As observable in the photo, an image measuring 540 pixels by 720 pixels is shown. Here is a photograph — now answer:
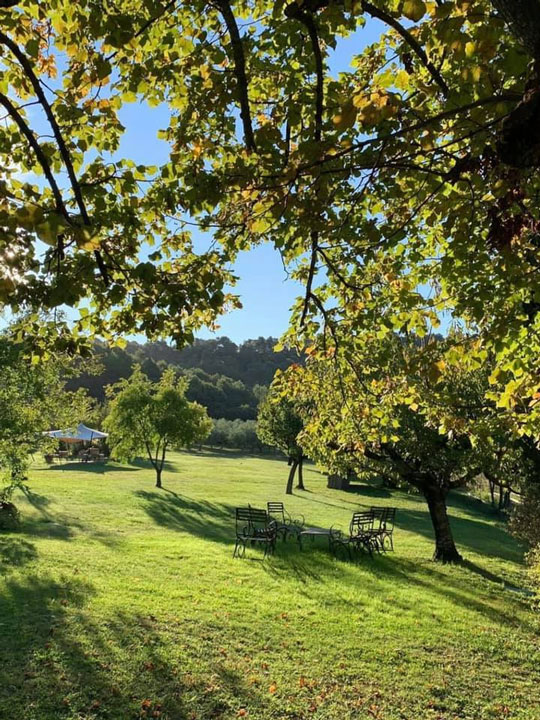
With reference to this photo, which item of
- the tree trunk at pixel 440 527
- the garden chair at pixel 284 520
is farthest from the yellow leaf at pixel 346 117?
the garden chair at pixel 284 520

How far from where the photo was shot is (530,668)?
662cm

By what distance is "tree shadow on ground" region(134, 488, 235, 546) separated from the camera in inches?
632

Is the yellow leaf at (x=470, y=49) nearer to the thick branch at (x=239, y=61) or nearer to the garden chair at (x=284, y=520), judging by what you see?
the thick branch at (x=239, y=61)

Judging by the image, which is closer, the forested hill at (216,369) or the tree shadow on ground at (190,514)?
the tree shadow on ground at (190,514)

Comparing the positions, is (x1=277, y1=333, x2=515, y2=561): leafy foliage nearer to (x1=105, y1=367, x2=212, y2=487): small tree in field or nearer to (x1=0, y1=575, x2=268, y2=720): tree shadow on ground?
(x1=0, y1=575, x2=268, y2=720): tree shadow on ground

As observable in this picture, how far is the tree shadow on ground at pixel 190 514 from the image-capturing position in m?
16.1

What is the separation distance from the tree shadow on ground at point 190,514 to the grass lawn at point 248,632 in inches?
42.9

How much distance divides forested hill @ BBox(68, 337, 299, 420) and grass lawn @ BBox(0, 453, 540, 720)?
52655 mm

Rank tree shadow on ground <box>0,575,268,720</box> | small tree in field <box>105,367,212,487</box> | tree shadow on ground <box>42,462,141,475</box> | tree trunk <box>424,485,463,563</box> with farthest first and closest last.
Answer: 1. tree shadow on ground <box>42,462,141,475</box>
2. small tree in field <box>105,367,212,487</box>
3. tree trunk <box>424,485,463,563</box>
4. tree shadow on ground <box>0,575,268,720</box>

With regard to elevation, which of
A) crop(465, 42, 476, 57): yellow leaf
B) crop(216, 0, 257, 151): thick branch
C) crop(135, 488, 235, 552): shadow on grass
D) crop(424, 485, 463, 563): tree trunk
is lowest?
crop(135, 488, 235, 552): shadow on grass

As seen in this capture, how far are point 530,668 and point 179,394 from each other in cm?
2355

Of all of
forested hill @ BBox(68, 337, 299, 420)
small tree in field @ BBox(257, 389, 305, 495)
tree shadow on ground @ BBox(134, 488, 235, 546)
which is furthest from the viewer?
forested hill @ BBox(68, 337, 299, 420)

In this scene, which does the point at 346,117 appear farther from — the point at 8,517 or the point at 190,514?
the point at 190,514

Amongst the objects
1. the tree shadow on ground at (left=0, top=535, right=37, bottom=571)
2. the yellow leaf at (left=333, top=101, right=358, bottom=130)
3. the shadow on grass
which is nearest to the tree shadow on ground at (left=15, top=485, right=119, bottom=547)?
the tree shadow on ground at (left=0, top=535, right=37, bottom=571)
